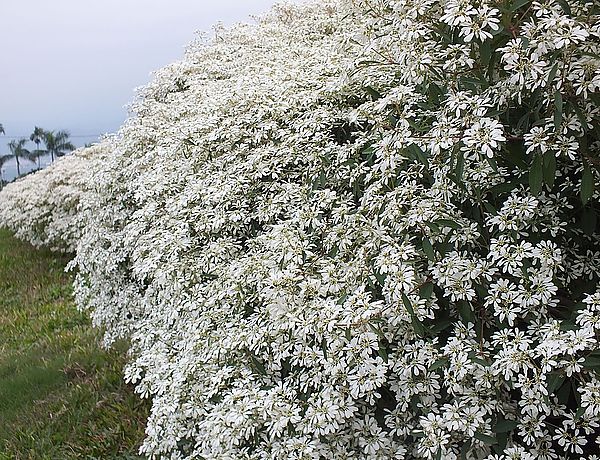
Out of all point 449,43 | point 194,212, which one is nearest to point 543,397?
point 449,43

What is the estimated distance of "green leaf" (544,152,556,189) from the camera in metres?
1.55

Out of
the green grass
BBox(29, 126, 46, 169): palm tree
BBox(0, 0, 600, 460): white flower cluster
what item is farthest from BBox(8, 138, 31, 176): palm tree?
BBox(0, 0, 600, 460): white flower cluster

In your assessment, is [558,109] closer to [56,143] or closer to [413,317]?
[413,317]

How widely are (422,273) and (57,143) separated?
1054cm

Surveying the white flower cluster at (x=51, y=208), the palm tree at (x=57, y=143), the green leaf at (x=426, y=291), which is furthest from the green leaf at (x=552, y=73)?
the palm tree at (x=57, y=143)

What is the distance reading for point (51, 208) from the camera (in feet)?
26.5

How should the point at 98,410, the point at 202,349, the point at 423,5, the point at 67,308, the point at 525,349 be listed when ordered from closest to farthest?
the point at 525,349
the point at 423,5
the point at 202,349
the point at 98,410
the point at 67,308

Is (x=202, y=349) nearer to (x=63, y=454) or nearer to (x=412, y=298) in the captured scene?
(x=412, y=298)

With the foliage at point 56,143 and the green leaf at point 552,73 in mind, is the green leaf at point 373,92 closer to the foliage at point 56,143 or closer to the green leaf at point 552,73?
the green leaf at point 552,73

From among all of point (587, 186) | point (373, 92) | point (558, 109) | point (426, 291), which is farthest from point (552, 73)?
point (373, 92)

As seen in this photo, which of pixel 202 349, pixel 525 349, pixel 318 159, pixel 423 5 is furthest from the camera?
pixel 318 159

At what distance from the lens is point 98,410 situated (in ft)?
12.8

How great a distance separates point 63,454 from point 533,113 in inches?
123

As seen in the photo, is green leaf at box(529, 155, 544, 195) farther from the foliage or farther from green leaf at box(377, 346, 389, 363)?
the foliage
